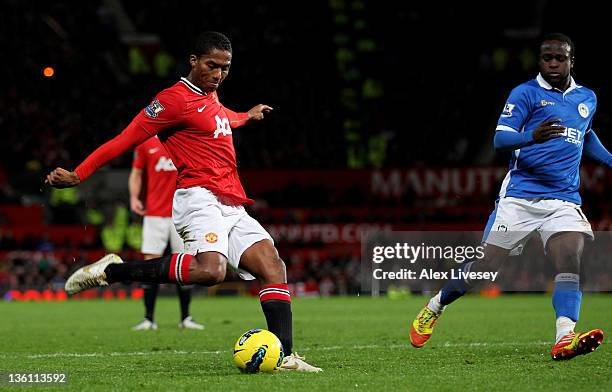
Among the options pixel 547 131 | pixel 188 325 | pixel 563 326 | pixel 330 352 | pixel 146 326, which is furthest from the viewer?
pixel 188 325

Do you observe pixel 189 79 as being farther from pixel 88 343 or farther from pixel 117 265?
pixel 88 343

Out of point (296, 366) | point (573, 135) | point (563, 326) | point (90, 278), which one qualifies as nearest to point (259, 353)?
point (296, 366)

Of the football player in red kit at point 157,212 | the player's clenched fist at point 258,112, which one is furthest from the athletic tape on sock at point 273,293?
the football player in red kit at point 157,212

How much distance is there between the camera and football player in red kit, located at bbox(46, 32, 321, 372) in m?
6.74

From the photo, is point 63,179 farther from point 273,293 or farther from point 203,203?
point 273,293

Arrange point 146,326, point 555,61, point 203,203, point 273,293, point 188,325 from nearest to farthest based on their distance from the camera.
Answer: point 273,293 < point 203,203 < point 555,61 < point 146,326 < point 188,325

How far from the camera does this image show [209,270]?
6.71 meters

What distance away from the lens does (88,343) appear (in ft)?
30.6

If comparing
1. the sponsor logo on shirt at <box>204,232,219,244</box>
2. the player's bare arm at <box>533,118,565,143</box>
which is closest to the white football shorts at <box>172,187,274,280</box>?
the sponsor logo on shirt at <box>204,232,219,244</box>

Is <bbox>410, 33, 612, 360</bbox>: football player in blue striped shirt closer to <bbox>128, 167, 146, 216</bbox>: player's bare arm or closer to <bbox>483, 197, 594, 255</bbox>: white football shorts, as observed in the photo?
<bbox>483, 197, 594, 255</bbox>: white football shorts

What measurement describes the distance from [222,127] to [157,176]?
14.7ft

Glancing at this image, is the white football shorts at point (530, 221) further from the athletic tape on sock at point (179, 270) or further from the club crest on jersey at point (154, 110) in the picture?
the club crest on jersey at point (154, 110)

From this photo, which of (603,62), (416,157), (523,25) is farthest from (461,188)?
(523,25)

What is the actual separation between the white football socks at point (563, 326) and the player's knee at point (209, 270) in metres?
2.35
